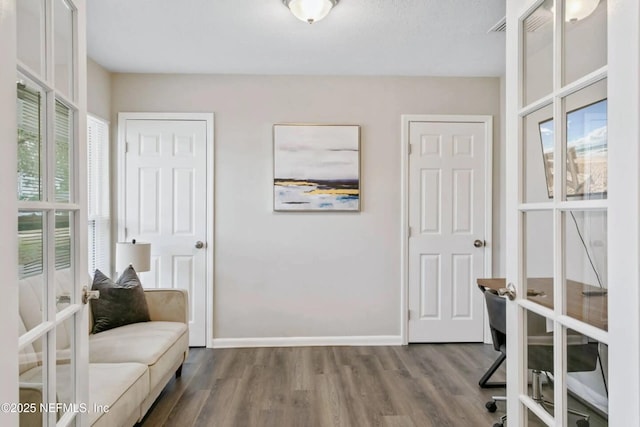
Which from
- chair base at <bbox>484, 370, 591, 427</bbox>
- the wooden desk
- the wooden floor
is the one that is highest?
the wooden desk

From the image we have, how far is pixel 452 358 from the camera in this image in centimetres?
327

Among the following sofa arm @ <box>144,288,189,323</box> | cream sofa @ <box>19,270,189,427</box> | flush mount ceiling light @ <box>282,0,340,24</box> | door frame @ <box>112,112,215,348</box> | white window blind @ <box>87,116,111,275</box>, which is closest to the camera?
cream sofa @ <box>19,270,189,427</box>

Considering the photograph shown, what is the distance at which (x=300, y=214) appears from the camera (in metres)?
3.56

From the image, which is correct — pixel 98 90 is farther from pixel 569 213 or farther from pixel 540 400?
pixel 540 400

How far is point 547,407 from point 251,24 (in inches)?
104

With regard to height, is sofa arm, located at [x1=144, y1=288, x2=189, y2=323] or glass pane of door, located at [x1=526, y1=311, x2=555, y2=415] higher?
glass pane of door, located at [x1=526, y1=311, x2=555, y2=415]

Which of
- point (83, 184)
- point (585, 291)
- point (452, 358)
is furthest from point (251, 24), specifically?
point (452, 358)

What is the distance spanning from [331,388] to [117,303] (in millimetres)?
1624

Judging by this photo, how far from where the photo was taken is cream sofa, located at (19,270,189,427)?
1.03 m

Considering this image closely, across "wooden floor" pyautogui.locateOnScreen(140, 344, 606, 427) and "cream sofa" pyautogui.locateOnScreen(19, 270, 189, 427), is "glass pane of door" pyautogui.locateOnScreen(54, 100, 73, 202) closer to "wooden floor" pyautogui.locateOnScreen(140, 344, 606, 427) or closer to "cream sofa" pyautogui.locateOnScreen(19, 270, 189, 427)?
"cream sofa" pyautogui.locateOnScreen(19, 270, 189, 427)

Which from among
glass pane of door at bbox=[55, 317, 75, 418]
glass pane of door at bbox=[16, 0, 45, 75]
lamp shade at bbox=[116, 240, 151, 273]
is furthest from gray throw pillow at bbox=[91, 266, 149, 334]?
glass pane of door at bbox=[16, 0, 45, 75]

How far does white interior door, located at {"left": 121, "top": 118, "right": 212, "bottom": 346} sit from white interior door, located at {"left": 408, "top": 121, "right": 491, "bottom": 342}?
6.43ft

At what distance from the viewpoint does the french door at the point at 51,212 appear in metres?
0.97

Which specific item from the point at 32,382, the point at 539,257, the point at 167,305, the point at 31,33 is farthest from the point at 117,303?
the point at 539,257
